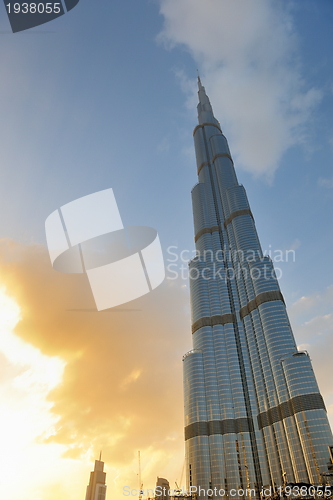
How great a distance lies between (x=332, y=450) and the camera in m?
156

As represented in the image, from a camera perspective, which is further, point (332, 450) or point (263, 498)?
point (263, 498)

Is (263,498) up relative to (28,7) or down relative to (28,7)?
down

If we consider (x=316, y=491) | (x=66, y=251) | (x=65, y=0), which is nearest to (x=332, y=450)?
(x=316, y=491)

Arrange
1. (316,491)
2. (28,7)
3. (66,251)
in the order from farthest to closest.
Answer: (66,251), (316,491), (28,7)

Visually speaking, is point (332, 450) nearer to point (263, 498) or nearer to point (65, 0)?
point (263, 498)

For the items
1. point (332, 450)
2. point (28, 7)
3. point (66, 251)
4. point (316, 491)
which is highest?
point (66, 251)

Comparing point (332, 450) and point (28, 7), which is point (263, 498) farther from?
point (28, 7)

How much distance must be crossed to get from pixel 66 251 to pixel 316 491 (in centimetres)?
15975

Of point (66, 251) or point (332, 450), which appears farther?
point (66, 251)

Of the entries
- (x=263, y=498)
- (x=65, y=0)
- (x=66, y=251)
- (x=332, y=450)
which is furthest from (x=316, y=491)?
(x=65, y=0)

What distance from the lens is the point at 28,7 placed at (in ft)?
248

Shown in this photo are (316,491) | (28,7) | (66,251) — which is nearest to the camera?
(28,7)

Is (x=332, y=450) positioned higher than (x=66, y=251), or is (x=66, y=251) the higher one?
(x=66, y=251)

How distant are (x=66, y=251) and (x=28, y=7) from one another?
123377 millimetres
